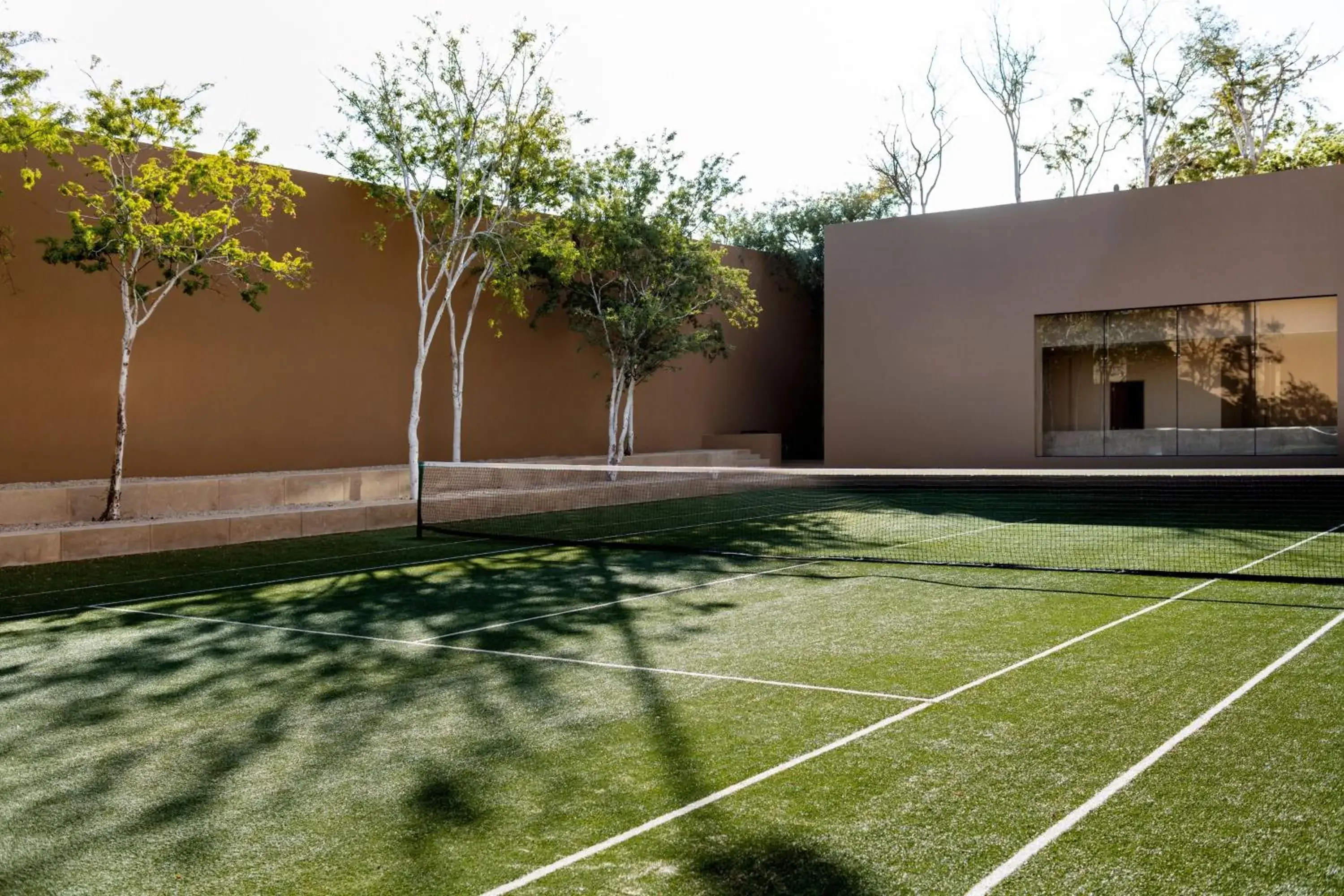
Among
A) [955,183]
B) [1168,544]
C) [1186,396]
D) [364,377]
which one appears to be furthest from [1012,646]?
[955,183]

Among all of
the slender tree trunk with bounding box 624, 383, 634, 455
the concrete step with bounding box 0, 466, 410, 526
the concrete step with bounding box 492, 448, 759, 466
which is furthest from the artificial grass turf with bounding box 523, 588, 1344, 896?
the slender tree trunk with bounding box 624, 383, 634, 455

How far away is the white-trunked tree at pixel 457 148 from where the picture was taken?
15609mm

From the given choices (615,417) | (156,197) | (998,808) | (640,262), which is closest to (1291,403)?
(640,262)

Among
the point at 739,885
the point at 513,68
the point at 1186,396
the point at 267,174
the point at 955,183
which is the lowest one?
the point at 739,885

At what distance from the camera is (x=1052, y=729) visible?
5180 millimetres

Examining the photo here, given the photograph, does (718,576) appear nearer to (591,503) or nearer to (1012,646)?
(1012,646)

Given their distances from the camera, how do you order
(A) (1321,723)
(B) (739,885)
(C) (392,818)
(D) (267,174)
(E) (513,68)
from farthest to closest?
(E) (513,68)
(D) (267,174)
(A) (1321,723)
(C) (392,818)
(B) (739,885)

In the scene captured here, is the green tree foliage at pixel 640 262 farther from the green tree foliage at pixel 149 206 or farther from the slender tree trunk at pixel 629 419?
the green tree foliage at pixel 149 206

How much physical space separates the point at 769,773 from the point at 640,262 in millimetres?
14959

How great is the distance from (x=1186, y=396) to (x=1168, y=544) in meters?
8.84

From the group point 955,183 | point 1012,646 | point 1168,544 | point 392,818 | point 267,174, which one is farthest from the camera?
point 955,183

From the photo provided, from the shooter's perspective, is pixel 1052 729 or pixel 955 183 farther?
pixel 955 183

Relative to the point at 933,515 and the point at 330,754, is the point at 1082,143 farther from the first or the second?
the point at 330,754

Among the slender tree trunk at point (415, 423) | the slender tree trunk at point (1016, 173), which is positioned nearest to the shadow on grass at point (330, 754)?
the slender tree trunk at point (415, 423)
